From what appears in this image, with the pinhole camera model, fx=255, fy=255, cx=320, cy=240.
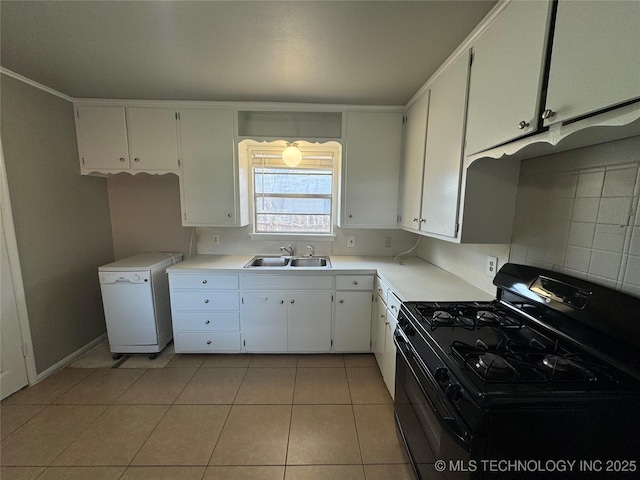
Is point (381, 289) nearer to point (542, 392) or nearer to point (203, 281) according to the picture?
point (542, 392)

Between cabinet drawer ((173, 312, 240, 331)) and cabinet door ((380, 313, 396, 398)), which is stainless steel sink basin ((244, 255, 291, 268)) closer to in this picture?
cabinet drawer ((173, 312, 240, 331))

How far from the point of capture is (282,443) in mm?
1597

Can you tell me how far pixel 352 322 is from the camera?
2.42m

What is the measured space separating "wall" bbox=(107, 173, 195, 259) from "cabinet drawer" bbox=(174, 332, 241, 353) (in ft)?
3.08

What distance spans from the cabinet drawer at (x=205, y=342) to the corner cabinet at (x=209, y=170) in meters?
1.07

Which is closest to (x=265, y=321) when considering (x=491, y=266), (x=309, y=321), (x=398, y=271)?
(x=309, y=321)

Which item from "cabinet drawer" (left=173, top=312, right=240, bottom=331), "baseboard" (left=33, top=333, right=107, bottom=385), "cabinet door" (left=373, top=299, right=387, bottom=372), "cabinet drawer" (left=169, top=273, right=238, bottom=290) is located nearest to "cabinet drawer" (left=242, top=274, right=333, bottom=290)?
"cabinet drawer" (left=169, top=273, right=238, bottom=290)

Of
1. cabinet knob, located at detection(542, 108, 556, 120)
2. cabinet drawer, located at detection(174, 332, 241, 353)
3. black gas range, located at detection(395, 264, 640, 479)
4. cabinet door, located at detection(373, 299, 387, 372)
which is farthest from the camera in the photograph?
cabinet drawer, located at detection(174, 332, 241, 353)

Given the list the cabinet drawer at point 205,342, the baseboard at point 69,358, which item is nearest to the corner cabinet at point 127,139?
the cabinet drawer at point 205,342

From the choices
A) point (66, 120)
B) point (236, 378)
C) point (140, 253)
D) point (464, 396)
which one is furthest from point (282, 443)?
point (66, 120)

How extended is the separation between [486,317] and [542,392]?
0.54m

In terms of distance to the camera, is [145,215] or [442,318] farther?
[145,215]

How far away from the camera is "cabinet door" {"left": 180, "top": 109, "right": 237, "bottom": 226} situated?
239 cm

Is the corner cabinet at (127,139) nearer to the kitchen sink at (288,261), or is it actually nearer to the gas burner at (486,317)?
the kitchen sink at (288,261)
